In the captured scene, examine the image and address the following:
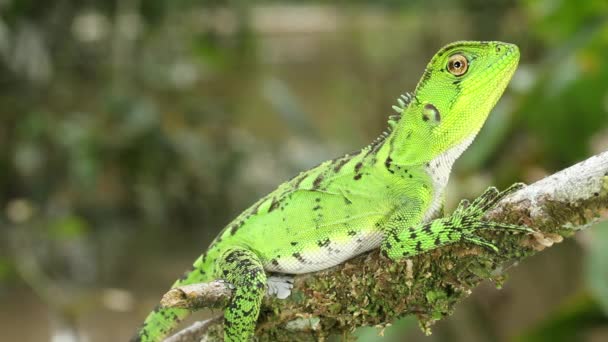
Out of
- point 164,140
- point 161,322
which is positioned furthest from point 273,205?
point 164,140

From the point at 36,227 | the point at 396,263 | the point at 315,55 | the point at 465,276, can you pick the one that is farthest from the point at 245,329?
the point at 315,55

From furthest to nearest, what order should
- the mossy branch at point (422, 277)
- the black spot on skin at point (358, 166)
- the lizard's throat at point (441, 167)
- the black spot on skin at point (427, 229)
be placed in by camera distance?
the black spot on skin at point (358, 166) → the lizard's throat at point (441, 167) → the black spot on skin at point (427, 229) → the mossy branch at point (422, 277)

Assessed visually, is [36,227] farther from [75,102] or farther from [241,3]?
[241,3]

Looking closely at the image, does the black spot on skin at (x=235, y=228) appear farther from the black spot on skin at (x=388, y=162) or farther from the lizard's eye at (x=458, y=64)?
the lizard's eye at (x=458, y=64)

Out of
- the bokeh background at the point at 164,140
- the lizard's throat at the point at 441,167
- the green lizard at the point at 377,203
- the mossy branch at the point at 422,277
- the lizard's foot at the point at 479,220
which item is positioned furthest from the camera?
the bokeh background at the point at 164,140

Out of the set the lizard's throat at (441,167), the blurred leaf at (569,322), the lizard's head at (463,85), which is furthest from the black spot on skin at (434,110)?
the blurred leaf at (569,322)

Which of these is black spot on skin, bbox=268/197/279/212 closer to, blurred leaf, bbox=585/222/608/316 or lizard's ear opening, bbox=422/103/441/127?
lizard's ear opening, bbox=422/103/441/127

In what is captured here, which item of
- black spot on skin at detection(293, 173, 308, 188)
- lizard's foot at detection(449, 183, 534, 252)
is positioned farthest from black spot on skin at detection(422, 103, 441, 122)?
black spot on skin at detection(293, 173, 308, 188)
